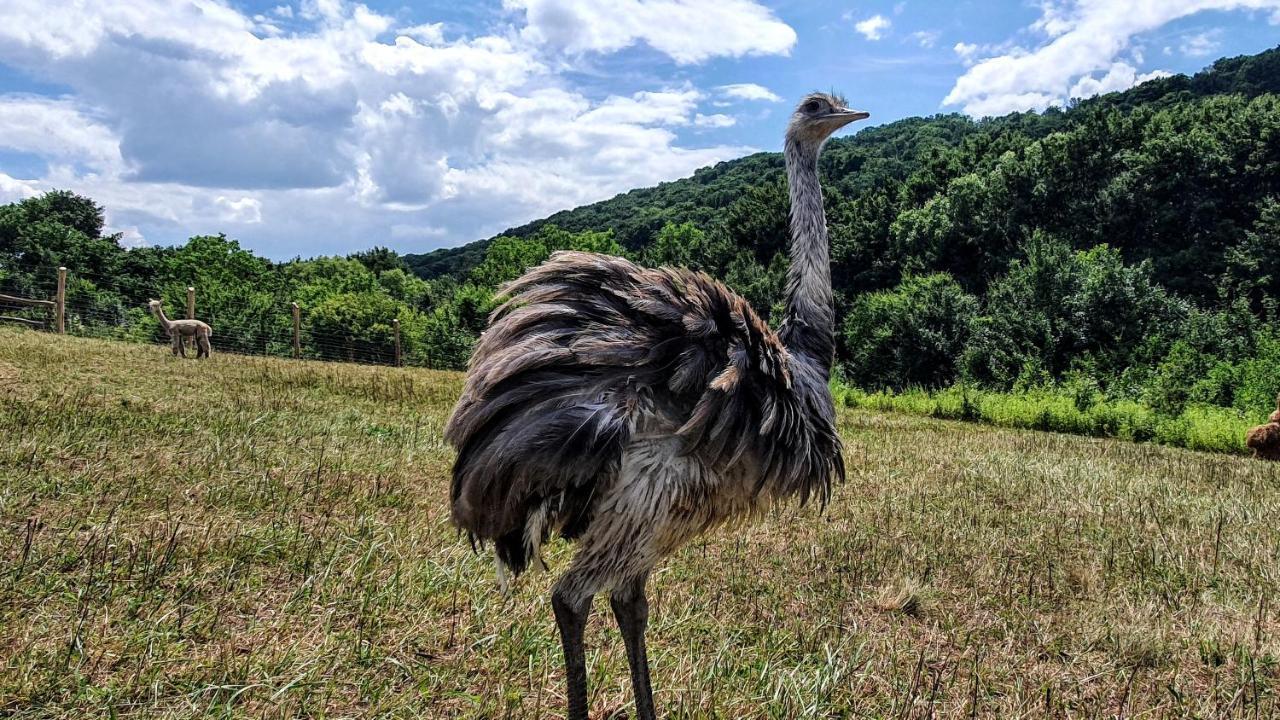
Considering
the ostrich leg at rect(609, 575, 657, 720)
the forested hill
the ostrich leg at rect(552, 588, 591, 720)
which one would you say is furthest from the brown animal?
the forested hill

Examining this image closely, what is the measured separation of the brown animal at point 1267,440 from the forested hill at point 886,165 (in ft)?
97.8

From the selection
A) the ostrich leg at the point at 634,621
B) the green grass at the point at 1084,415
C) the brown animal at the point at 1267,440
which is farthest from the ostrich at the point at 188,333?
the brown animal at the point at 1267,440

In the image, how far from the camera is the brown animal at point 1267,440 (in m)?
11.5

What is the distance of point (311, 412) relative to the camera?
7.96 meters

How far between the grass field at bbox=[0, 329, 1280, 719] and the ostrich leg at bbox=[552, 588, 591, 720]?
267mm

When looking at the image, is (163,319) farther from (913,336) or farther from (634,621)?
(913,336)

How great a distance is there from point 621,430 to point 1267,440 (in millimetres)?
13094

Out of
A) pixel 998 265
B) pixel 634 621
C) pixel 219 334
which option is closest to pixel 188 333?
pixel 219 334

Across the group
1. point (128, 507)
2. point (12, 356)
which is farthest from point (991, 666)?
point (12, 356)

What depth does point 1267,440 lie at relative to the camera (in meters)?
11.6

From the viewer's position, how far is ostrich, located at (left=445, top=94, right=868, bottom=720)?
2.51 m

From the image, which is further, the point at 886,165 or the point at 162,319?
the point at 886,165

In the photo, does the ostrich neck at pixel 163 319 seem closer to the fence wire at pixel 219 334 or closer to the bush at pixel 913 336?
the fence wire at pixel 219 334

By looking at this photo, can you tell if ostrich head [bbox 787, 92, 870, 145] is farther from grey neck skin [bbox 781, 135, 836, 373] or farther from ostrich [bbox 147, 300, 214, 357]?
ostrich [bbox 147, 300, 214, 357]
